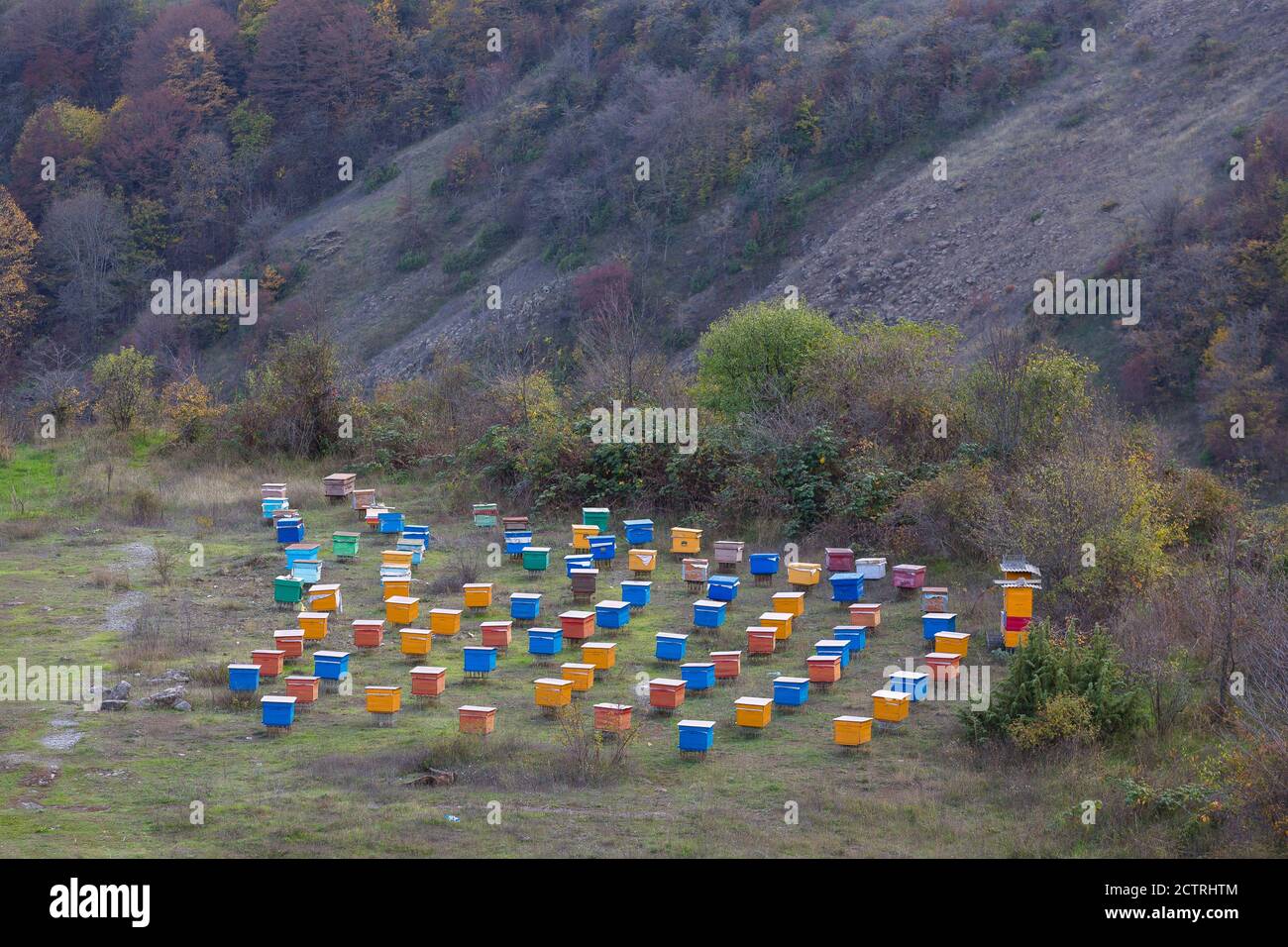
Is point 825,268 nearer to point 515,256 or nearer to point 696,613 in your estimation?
point 515,256

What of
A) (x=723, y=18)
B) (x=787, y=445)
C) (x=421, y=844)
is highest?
(x=723, y=18)

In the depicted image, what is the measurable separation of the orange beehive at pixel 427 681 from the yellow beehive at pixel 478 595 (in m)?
3.63

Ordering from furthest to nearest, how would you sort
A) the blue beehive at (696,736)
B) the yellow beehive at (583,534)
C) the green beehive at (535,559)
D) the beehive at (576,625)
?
the yellow beehive at (583,534) < the green beehive at (535,559) < the beehive at (576,625) < the blue beehive at (696,736)

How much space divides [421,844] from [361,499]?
1410 centimetres

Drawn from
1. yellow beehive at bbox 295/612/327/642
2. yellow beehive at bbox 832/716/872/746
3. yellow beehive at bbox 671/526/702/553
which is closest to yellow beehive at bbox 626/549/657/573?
yellow beehive at bbox 671/526/702/553

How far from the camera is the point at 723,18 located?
6700cm

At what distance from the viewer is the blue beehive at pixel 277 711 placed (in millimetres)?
12258

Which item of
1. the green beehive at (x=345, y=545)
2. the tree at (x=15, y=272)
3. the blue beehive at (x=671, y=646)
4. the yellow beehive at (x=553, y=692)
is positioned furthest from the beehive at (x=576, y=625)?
the tree at (x=15, y=272)

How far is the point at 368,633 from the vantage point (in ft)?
50.5

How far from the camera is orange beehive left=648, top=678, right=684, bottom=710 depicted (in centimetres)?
1311

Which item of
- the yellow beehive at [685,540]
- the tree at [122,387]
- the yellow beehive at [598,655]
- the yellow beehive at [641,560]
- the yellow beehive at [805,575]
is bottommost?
the yellow beehive at [598,655]

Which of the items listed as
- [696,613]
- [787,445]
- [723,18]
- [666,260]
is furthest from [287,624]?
[723,18]

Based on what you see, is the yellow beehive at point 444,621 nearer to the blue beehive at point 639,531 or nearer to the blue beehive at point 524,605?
the blue beehive at point 524,605

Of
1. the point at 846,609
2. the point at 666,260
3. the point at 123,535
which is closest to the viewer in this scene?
the point at 846,609
